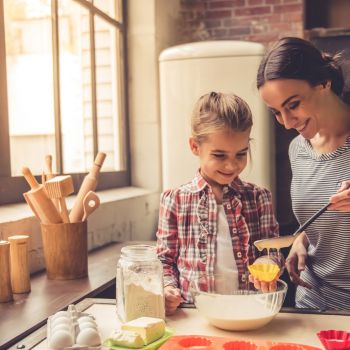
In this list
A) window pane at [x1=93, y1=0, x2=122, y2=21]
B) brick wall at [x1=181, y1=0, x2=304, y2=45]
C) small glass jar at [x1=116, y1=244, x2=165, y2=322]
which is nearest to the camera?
small glass jar at [x1=116, y1=244, x2=165, y2=322]

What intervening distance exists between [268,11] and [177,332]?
2703 millimetres

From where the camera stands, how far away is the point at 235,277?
127 cm

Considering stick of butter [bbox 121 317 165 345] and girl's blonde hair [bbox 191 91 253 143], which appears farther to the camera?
girl's blonde hair [bbox 191 91 253 143]

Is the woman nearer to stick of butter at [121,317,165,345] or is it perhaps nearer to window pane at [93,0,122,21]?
stick of butter at [121,317,165,345]

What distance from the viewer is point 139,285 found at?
→ 3.95 ft

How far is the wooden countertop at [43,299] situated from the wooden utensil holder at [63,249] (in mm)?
32

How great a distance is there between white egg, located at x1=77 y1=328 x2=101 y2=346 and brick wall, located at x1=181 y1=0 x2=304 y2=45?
2.70 metres

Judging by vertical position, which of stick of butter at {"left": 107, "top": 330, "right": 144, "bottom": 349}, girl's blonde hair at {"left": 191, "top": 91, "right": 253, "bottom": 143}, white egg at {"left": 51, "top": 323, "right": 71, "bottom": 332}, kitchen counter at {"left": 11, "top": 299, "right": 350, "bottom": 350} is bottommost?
kitchen counter at {"left": 11, "top": 299, "right": 350, "bottom": 350}

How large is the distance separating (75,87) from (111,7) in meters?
0.67

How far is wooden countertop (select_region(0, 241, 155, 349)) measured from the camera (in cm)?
123

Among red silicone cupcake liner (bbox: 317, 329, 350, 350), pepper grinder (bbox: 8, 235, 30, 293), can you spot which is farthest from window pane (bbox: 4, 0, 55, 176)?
red silicone cupcake liner (bbox: 317, 329, 350, 350)

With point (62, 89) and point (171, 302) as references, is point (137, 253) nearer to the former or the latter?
point (171, 302)

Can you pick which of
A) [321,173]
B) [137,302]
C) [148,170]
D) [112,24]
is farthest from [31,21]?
[137,302]

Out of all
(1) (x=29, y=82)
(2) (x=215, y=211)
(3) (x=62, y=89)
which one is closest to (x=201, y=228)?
(2) (x=215, y=211)
